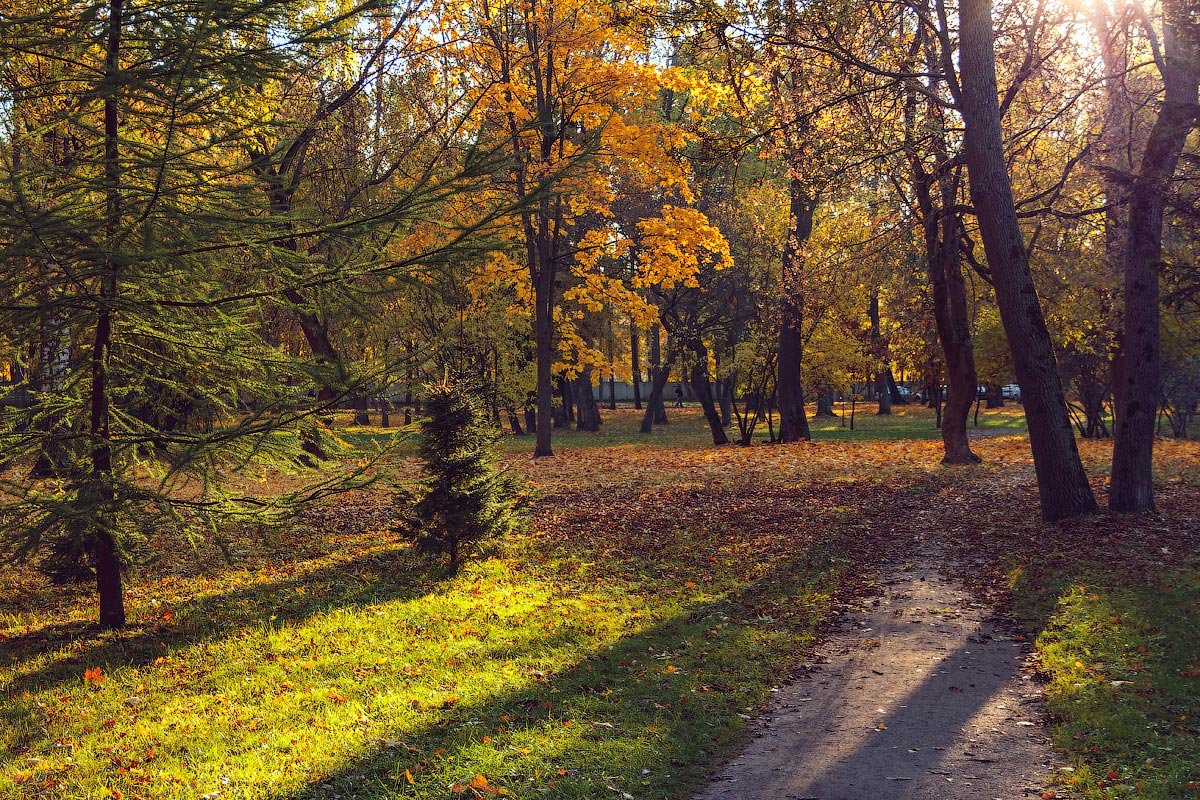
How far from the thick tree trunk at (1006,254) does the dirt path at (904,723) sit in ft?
14.2

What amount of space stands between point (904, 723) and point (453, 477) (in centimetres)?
609

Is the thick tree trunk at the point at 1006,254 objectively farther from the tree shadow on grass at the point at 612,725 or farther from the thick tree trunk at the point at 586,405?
the thick tree trunk at the point at 586,405

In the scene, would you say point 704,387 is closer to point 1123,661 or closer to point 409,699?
point 1123,661

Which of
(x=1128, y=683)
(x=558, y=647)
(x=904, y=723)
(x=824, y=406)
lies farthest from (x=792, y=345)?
(x=824, y=406)

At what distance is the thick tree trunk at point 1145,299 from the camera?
12.1 metres

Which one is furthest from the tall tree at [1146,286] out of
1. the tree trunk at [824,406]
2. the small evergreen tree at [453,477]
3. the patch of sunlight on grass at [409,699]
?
the tree trunk at [824,406]

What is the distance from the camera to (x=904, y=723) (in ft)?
21.0

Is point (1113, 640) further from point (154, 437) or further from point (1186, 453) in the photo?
point (1186, 453)

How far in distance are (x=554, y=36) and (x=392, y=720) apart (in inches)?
682

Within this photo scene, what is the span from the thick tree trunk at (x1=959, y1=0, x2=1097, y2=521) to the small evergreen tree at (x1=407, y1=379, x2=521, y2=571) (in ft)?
24.5

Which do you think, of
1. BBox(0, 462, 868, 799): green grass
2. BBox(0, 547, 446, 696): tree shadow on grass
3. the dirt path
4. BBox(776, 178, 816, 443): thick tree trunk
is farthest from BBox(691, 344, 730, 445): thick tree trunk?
the dirt path

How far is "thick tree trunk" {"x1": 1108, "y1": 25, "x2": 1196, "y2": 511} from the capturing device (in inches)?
476

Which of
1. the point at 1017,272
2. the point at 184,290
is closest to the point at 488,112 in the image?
the point at 1017,272

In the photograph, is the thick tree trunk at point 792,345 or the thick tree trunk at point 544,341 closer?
the thick tree trunk at point 544,341
